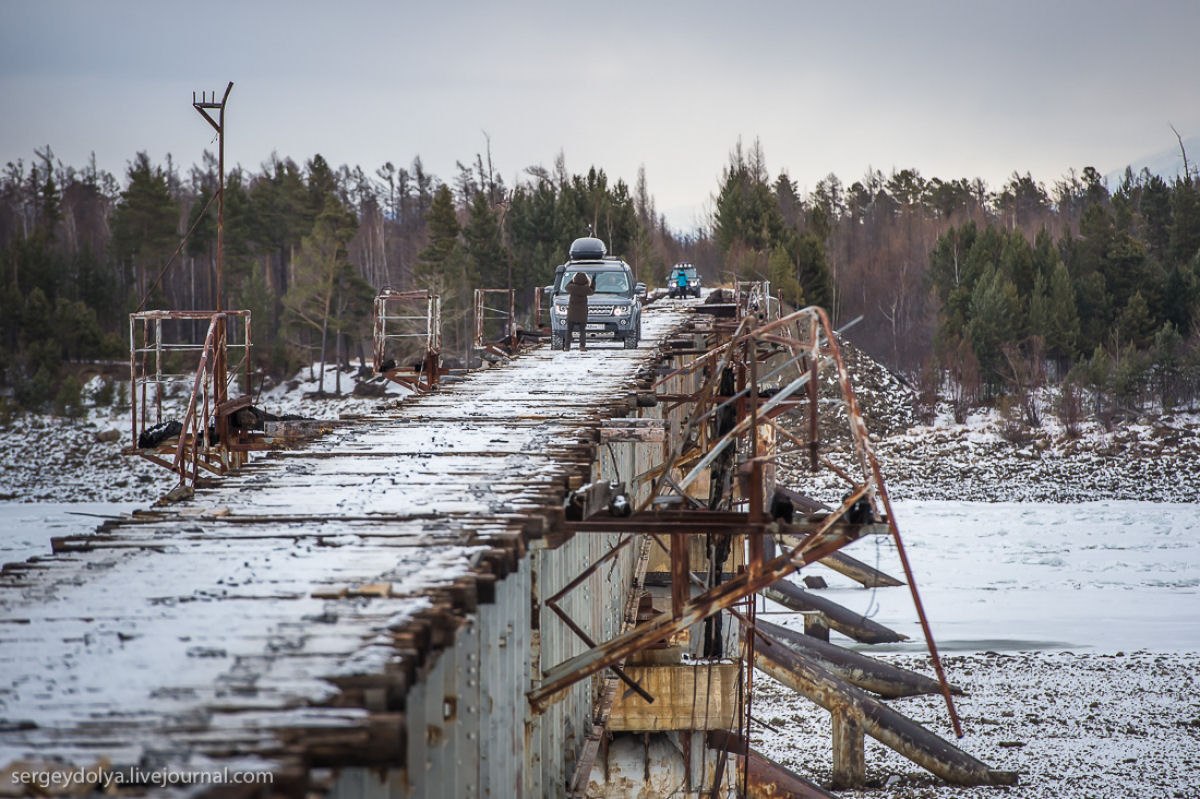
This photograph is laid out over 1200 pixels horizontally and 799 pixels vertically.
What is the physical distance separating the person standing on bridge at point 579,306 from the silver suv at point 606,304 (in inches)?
10.1

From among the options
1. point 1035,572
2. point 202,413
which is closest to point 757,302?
point 1035,572

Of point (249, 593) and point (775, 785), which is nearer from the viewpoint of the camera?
point (249, 593)

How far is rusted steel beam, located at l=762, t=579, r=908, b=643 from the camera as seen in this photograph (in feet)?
104

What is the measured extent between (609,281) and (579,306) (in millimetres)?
2171

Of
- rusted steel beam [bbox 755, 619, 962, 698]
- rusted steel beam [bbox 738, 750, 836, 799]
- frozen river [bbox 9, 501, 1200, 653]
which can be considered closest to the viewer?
rusted steel beam [bbox 738, 750, 836, 799]

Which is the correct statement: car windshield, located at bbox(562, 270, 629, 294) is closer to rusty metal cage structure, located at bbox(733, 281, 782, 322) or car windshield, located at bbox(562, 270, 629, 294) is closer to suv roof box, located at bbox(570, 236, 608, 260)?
rusty metal cage structure, located at bbox(733, 281, 782, 322)

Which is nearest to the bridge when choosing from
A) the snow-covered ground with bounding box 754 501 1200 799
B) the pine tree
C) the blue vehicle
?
the snow-covered ground with bounding box 754 501 1200 799

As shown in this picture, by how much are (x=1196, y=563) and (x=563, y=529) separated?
3468 cm

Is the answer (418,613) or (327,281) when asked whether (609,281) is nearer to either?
(418,613)

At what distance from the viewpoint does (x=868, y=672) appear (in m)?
27.3

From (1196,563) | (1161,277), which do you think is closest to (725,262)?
(1161,277)

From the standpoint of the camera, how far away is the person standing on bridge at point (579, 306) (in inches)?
1127

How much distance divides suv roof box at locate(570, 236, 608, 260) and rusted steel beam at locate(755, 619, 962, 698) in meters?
Answer: 18.1

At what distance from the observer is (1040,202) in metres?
136
